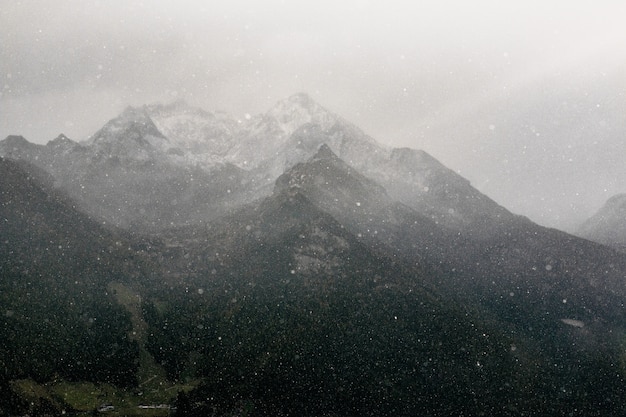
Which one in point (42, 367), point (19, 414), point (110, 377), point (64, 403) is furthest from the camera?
point (110, 377)

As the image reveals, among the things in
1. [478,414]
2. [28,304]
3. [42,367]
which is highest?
[28,304]

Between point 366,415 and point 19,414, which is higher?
point 19,414

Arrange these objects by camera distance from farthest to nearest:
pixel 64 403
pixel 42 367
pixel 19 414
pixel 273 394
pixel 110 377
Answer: pixel 273 394 < pixel 110 377 < pixel 42 367 < pixel 64 403 < pixel 19 414

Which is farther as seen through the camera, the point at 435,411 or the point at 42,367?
the point at 435,411

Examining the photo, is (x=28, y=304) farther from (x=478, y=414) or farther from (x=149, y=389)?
(x=478, y=414)

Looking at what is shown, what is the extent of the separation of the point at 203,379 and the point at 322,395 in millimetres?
50509

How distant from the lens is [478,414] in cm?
19712

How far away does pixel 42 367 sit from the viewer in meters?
168

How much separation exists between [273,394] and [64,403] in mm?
76877

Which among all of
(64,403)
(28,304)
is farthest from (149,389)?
(28,304)

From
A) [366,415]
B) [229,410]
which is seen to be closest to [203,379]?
[229,410]

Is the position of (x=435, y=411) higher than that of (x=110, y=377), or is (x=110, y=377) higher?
(x=110, y=377)

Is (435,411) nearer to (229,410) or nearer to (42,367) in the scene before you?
(229,410)

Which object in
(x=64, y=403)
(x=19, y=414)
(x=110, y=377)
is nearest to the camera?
(x=19, y=414)
